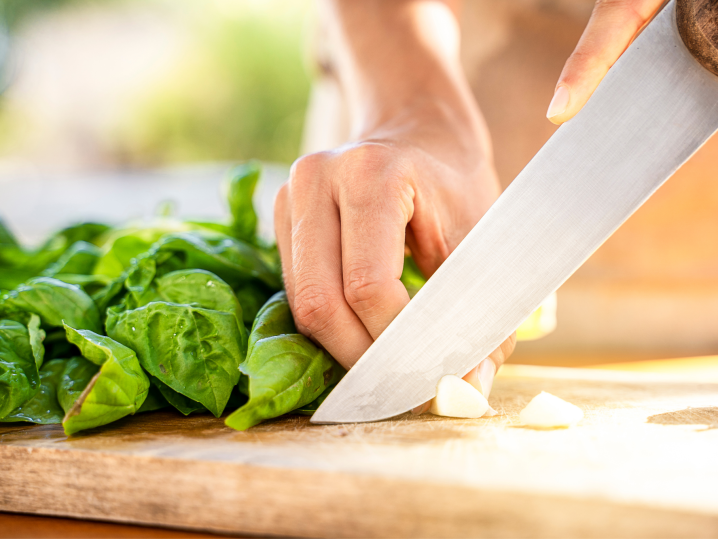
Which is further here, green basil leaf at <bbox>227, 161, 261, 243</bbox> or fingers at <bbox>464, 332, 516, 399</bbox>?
green basil leaf at <bbox>227, 161, 261, 243</bbox>

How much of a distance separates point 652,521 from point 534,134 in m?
1.26

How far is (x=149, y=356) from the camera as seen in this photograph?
2.54 feet

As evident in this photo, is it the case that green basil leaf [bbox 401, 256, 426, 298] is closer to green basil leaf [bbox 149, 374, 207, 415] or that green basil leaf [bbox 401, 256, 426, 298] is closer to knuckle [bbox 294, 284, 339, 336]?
knuckle [bbox 294, 284, 339, 336]

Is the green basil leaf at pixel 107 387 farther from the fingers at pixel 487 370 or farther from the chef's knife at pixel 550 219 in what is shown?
the fingers at pixel 487 370

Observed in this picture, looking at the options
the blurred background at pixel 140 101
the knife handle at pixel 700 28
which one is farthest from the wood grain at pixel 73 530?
the blurred background at pixel 140 101

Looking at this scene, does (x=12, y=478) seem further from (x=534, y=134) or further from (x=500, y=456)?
(x=534, y=134)

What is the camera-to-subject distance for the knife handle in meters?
0.68

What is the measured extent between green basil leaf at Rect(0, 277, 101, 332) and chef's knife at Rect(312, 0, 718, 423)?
0.41 metres

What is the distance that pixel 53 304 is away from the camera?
0.87 m

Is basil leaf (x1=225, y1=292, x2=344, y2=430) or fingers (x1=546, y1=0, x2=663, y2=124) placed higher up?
fingers (x1=546, y1=0, x2=663, y2=124)

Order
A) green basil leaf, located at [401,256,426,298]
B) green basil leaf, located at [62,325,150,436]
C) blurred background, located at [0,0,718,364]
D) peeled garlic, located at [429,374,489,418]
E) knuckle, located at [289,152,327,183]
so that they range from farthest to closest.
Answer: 1. blurred background, located at [0,0,718,364]
2. green basil leaf, located at [401,256,426,298]
3. knuckle, located at [289,152,327,183]
4. peeled garlic, located at [429,374,489,418]
5. green basil leaf, located at [62,325,150,436]

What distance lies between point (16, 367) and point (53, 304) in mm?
114

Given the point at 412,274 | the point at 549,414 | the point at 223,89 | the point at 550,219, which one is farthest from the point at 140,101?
the point at 549,414

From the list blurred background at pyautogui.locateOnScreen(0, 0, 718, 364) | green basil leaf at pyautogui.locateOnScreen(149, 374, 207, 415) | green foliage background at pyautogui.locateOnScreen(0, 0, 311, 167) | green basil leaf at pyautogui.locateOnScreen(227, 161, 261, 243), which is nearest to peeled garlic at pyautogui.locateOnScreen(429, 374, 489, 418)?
green basil leaf at pyautogui.locateOnScreen(149, 374, 207, 415)
